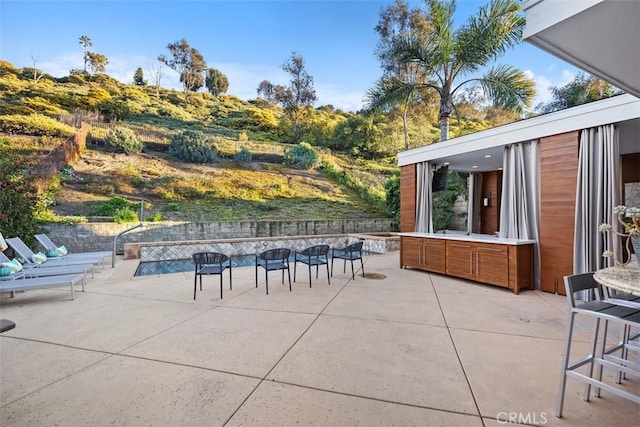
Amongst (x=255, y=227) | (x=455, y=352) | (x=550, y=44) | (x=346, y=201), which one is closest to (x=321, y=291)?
(x=455, y=352)

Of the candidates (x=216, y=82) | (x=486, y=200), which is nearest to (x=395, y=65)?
(x=486, y=200)

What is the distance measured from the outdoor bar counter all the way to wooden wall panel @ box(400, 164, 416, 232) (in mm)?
1162

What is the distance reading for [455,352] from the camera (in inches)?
101

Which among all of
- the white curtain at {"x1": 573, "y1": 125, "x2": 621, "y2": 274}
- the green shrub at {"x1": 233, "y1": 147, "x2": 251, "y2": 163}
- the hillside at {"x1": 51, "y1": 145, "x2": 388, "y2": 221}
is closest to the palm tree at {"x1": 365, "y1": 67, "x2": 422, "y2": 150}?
the white curtain at {"x1": 573, "y1": 125, "x2": 621, "y2": 274}

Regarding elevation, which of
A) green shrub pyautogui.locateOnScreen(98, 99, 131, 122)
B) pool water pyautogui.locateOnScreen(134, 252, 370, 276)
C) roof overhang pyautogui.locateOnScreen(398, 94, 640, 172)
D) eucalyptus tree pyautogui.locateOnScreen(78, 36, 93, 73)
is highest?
eucalyptus tree pyautogui.locateOnScreen(78, 36, 93, 73)

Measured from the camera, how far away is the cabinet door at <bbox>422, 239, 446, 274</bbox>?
222 inches

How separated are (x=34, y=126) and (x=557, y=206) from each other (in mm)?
19062

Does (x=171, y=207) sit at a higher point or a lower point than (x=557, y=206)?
higher

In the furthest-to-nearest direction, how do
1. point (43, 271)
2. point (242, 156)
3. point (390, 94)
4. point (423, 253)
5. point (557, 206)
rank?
1. point (242, 156)
2. point (390, 94)
3. point (423, 253)
4. point (43, 271)
5. point (557, 206)

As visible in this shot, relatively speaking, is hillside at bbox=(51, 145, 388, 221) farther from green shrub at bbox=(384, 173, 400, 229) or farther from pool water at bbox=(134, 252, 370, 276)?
pool water at bbox=(134, 252, 370, 276)

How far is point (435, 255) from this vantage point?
5.78 metres

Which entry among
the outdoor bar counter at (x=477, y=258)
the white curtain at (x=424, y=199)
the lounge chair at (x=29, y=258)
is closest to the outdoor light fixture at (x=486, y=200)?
the white curtain at (x=424, y=199)

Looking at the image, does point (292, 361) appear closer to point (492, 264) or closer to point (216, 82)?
point (492, 264)

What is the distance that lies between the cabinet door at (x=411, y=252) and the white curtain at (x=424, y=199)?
99 cm
